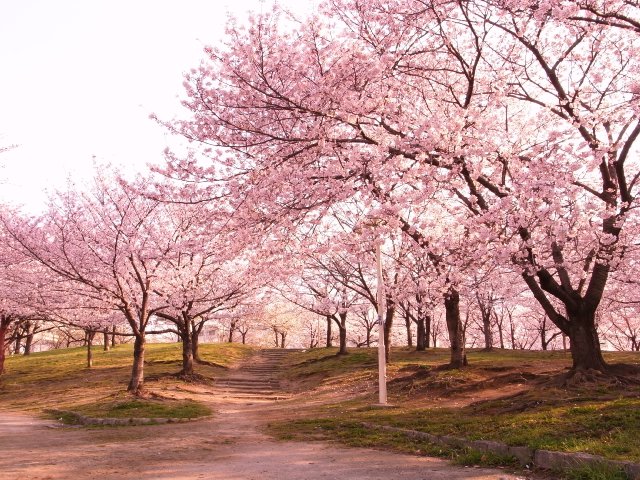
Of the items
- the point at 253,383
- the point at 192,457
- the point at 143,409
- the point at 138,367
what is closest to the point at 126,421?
the point at 143,409

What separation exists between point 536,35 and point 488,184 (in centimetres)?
404

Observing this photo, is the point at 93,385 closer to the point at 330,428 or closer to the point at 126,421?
the point at 126,421

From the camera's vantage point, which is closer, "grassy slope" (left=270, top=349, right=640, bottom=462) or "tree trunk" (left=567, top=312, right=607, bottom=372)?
"grassy slope" (left=270, top=349, right=640, bottom=462)

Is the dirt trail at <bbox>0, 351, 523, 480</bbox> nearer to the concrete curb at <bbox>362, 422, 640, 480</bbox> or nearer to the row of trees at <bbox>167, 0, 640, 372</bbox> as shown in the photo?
the concrete curb at <bbox>362, 422, 640, 480</bbox>

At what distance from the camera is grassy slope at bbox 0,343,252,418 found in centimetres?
1733

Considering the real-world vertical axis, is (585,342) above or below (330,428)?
above

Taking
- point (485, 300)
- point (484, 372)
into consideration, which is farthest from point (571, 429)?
point (485, 300)

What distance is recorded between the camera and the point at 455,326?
68.3ft

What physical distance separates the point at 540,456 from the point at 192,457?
18.7 feet

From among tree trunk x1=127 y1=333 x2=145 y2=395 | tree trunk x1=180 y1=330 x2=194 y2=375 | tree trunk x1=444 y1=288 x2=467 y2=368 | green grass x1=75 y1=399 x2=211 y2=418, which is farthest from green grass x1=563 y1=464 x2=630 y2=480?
tree trunk x1=180 y1=330 x2=194 y2=375

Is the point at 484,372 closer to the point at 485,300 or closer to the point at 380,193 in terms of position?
the point at 380,193

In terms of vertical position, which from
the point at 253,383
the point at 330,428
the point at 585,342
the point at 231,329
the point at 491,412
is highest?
the point at 231,329

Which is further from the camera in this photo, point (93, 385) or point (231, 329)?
point (231, 329)

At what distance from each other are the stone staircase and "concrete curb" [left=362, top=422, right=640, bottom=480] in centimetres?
1527
